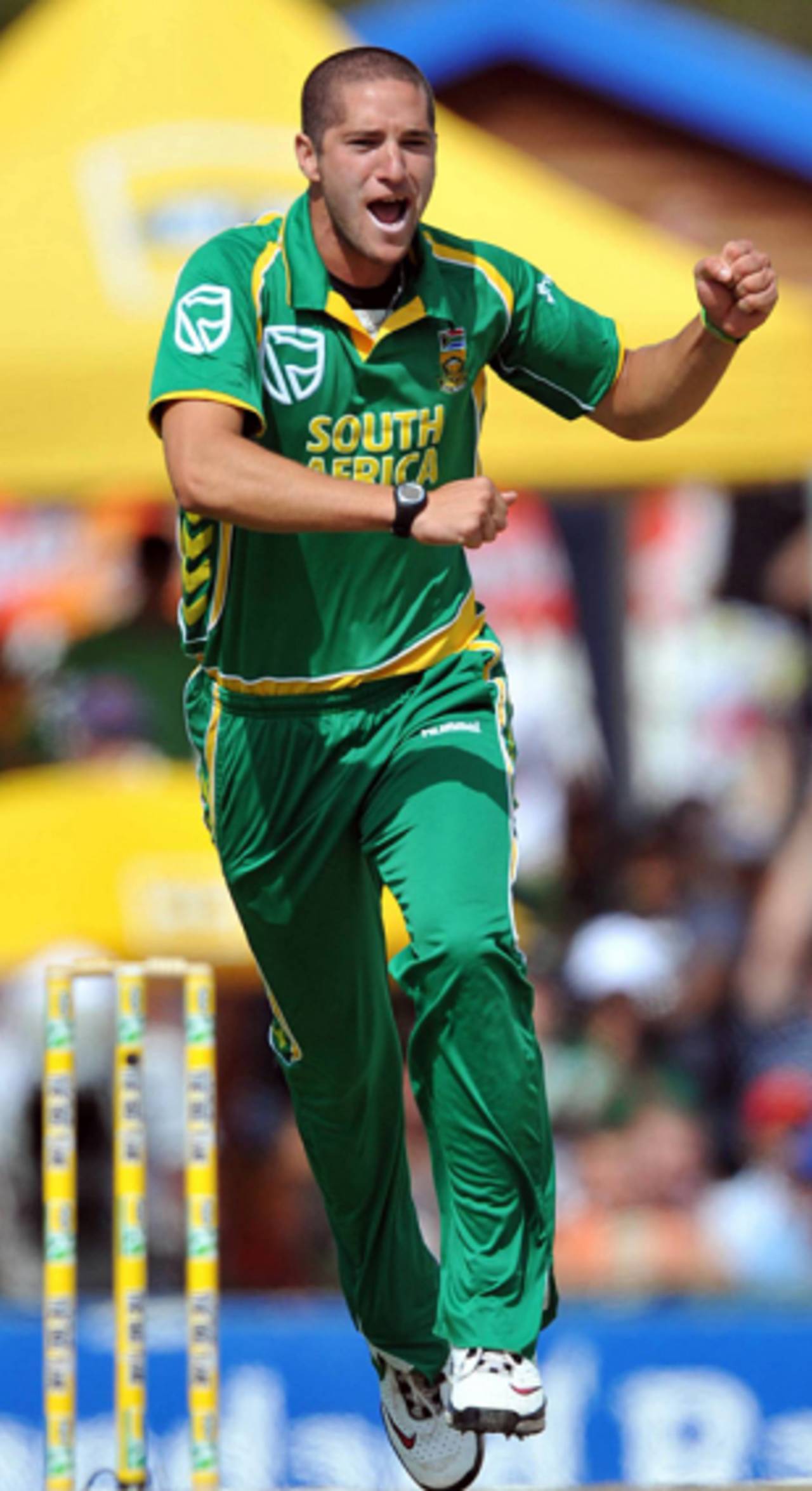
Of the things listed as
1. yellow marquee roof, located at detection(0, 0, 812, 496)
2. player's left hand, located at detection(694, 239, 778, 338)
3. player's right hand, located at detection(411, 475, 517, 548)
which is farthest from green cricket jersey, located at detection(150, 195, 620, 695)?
yellow marquee roof, located at detection(0, 0, 812, 496)

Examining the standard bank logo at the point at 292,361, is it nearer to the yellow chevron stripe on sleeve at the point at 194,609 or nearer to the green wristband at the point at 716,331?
the yellow chevron stripe on sleeve at the point at 194,609

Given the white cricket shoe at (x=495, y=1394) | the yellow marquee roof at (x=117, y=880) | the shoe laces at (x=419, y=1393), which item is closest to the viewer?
the white cricket shoe at (x=495, y=1394)

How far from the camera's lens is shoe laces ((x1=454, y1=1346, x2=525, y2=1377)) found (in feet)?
10.9

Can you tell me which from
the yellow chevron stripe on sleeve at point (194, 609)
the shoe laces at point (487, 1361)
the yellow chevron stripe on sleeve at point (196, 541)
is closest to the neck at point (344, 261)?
the yellow chevron stripe on sleeve at point (196, 541)

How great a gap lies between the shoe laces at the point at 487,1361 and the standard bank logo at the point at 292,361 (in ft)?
4.74

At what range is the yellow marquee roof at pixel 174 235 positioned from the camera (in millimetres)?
6152

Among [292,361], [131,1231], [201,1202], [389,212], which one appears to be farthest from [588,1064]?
[389,212]

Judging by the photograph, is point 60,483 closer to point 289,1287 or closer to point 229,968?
point 229,968

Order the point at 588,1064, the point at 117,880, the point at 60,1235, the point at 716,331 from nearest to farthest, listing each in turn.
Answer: the point at 716,331, the point at 60,1235, the point at 117,880, the point at 588,1064

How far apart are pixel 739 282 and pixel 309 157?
685mm

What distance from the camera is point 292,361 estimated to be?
3.42 m

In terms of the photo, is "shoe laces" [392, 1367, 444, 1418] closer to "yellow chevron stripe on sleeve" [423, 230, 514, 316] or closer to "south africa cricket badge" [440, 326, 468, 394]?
"south africa cricket badge" [440, 326, 468, 394]

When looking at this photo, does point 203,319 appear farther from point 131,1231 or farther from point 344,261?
point 131,1231

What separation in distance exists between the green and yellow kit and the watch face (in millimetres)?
310
